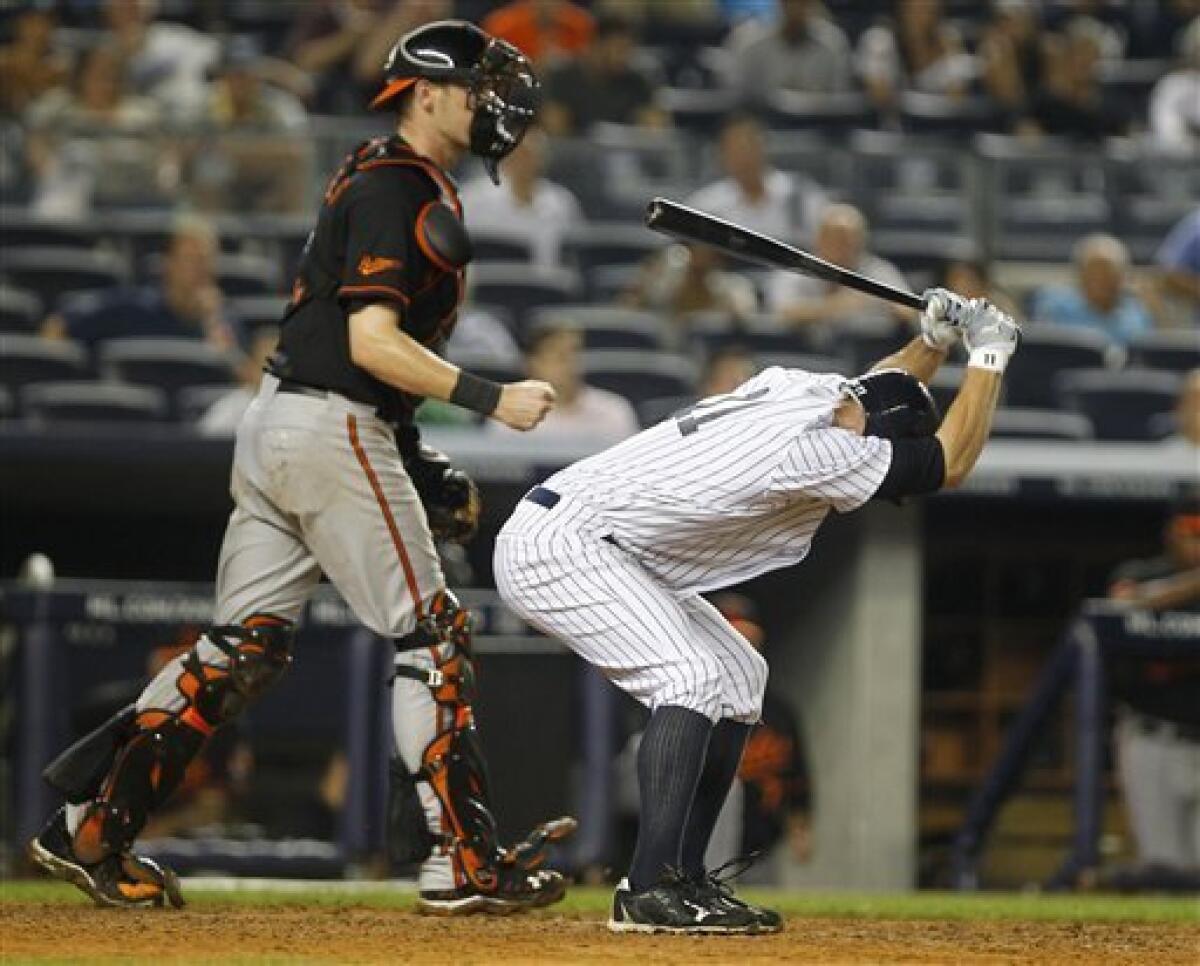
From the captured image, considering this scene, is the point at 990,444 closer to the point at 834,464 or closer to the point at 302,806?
the point at 302,806

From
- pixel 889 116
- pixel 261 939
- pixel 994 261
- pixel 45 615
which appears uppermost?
pixel 889 116

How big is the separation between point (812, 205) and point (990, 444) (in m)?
2.61

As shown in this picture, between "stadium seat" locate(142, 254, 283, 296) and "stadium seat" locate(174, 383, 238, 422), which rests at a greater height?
"stadium seat" locate(142, 254, 283, 296)

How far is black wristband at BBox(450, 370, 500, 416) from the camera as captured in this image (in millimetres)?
5684

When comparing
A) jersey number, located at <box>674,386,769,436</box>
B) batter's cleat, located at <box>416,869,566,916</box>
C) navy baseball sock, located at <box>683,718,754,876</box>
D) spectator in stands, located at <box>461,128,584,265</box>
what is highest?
spectator in stands, located at <box>461,128,584,265</box>

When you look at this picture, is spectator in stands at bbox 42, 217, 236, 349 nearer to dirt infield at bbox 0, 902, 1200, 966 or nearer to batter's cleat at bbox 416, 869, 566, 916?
dirt infield at bbox 0, 902, 1200, 966

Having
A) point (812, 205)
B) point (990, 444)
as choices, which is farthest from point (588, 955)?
point (812, 205)

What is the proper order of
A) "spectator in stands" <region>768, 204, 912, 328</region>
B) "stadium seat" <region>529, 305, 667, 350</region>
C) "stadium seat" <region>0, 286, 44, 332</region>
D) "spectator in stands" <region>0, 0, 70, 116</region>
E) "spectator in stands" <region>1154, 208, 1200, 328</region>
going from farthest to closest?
"spectator in stands" <region>0, 0, 70, 116</region>, "spectator in stands" <region>1154, 208, 1200, 328</region>, "spectator in stands" <region>768, 204, 912, 328</region>, "stadium seat" <region>529, 305, 667, 350</region>, "stadium seat" <region>0, 286, 44, 332</region>

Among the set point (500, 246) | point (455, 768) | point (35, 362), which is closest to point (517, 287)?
point (500, 246)

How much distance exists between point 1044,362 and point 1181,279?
108 cm

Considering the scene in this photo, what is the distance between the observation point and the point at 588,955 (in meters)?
5.09

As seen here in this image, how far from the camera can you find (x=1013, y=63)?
47.2 feet

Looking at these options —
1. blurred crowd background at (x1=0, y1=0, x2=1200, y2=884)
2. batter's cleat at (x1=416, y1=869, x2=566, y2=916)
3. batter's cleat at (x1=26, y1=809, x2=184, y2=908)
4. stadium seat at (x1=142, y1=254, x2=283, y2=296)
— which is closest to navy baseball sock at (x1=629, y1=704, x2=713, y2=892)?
batter's cleat at (x1=416, y1=869, x2=566, y2=916)

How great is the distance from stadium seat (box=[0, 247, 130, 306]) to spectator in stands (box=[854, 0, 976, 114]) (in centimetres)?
458
